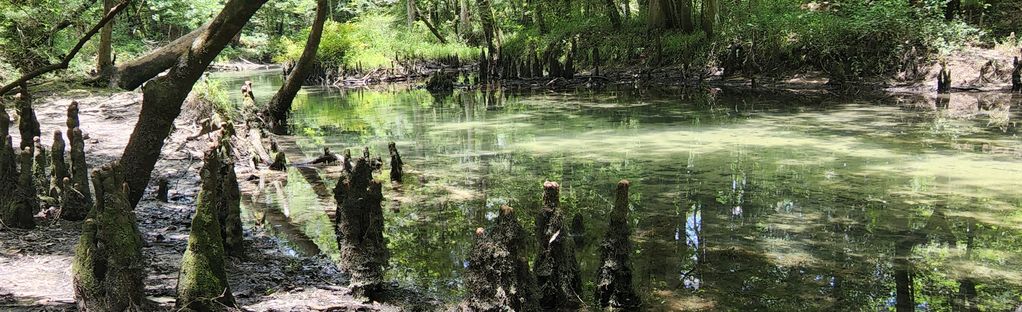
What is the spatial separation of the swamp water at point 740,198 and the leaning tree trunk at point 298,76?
0.66 meters

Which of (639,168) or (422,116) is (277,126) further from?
(639,168)

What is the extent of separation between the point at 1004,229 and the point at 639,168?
152 inches

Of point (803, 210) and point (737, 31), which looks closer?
point (803, 210)

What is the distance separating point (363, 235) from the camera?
4586 mm

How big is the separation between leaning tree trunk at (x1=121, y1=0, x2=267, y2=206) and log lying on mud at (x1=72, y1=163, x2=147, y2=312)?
1.92 meters

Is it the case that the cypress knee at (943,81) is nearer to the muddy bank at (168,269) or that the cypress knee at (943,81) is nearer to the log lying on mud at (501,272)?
the muddy bank at (168,269)

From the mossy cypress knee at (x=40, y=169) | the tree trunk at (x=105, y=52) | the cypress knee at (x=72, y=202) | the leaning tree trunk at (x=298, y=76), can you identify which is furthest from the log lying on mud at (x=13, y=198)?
the tree trunk at (x=105, y=52)

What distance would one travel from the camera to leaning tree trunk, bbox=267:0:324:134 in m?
12.0

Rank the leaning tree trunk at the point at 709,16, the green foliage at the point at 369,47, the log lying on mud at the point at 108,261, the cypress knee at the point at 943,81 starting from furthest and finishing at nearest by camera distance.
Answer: the green foliage at the point at 369,47, the leaning tree trunk at the point at 709,16, the cypress knee at the point at 943,81, the log lying on mud at the point at 108,261

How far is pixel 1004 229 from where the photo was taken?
579 cm

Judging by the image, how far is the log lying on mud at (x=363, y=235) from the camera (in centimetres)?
436

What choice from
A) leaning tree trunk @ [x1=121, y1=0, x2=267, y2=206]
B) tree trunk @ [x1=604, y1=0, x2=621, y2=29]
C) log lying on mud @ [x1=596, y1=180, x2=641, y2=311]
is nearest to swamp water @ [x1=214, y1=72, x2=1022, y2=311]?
log lying on mud @ [x1=596, y1=180, x2=641, y2=311]

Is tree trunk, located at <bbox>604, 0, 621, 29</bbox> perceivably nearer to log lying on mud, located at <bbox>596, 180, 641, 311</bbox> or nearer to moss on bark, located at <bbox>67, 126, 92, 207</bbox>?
moss on bark, located at <bbox>67, 126, 92, 207</bbox>

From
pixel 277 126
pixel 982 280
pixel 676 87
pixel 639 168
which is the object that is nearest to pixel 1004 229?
pixel 982 280
